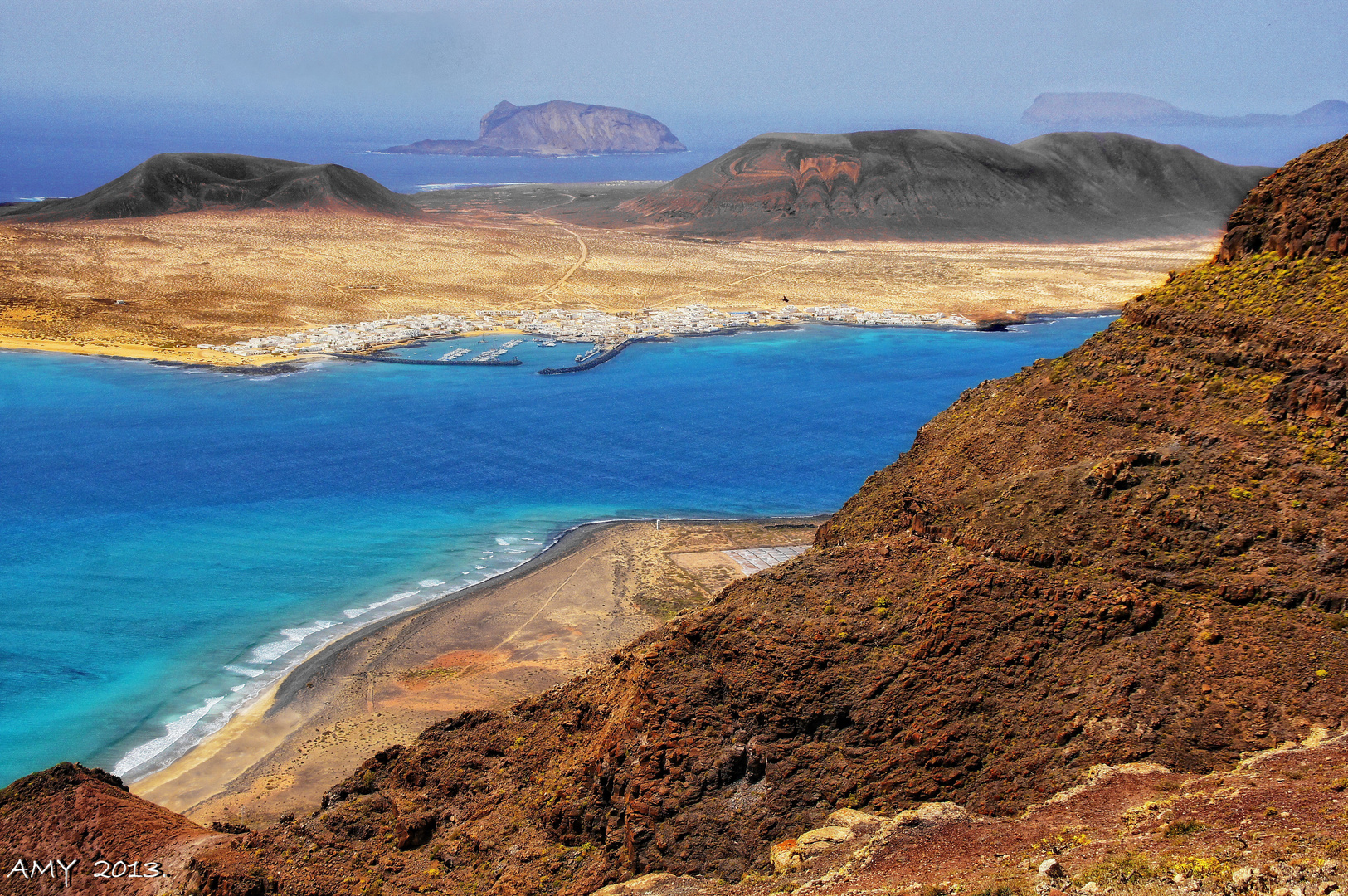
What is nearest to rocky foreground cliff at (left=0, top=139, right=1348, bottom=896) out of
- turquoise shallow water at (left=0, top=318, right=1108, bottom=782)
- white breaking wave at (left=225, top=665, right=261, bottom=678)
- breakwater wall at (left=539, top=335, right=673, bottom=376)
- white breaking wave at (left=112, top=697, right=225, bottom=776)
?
white breaking wave at (left=112, top=697, right=225, bottom=776)

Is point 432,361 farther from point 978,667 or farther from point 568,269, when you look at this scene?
point 978,667

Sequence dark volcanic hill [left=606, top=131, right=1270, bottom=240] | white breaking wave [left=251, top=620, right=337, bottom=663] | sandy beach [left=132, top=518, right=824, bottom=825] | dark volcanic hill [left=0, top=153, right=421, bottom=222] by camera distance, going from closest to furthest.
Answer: sandy beach [left=132, top=518, right=824, bottom=825], white breaking wave [left=251, top=620, right=337, bottom=663], dark volcanic hill [left=0, top=153, right=421, bottom=222], dark volcanic hill [left=606, top=131, right=1270, bottom=240]

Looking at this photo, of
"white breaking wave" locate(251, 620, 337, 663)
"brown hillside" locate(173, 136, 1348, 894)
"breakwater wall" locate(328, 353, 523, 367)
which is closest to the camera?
"brown hillside" locate(173, 136, 1348, 894)

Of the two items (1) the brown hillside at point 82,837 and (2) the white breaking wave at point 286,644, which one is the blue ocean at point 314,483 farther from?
(1) the brown hillside at point 82,837

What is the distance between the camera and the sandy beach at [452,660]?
67.4ft

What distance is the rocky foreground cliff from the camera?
10.3m

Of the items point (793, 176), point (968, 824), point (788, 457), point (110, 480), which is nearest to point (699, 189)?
point (793, 176)

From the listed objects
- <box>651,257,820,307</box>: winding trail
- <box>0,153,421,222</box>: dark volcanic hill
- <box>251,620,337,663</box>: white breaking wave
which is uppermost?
<box>0,153,421,222</box>: dark volcanic hill

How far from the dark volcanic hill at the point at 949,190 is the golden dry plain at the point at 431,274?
18.7ft

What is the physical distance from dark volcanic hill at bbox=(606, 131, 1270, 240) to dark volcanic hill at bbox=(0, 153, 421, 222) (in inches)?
1541

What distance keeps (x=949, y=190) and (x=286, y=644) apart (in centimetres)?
11975

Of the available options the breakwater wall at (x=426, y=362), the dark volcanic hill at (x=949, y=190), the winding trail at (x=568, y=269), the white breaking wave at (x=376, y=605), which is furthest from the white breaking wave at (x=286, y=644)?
the dark volcanic hill at (x=949, y=190)

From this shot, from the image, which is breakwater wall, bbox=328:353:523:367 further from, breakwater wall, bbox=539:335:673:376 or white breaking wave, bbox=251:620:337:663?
white breaking wave, bbox=251:620:337:663

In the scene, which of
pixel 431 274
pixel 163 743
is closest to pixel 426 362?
pixel 431 274
